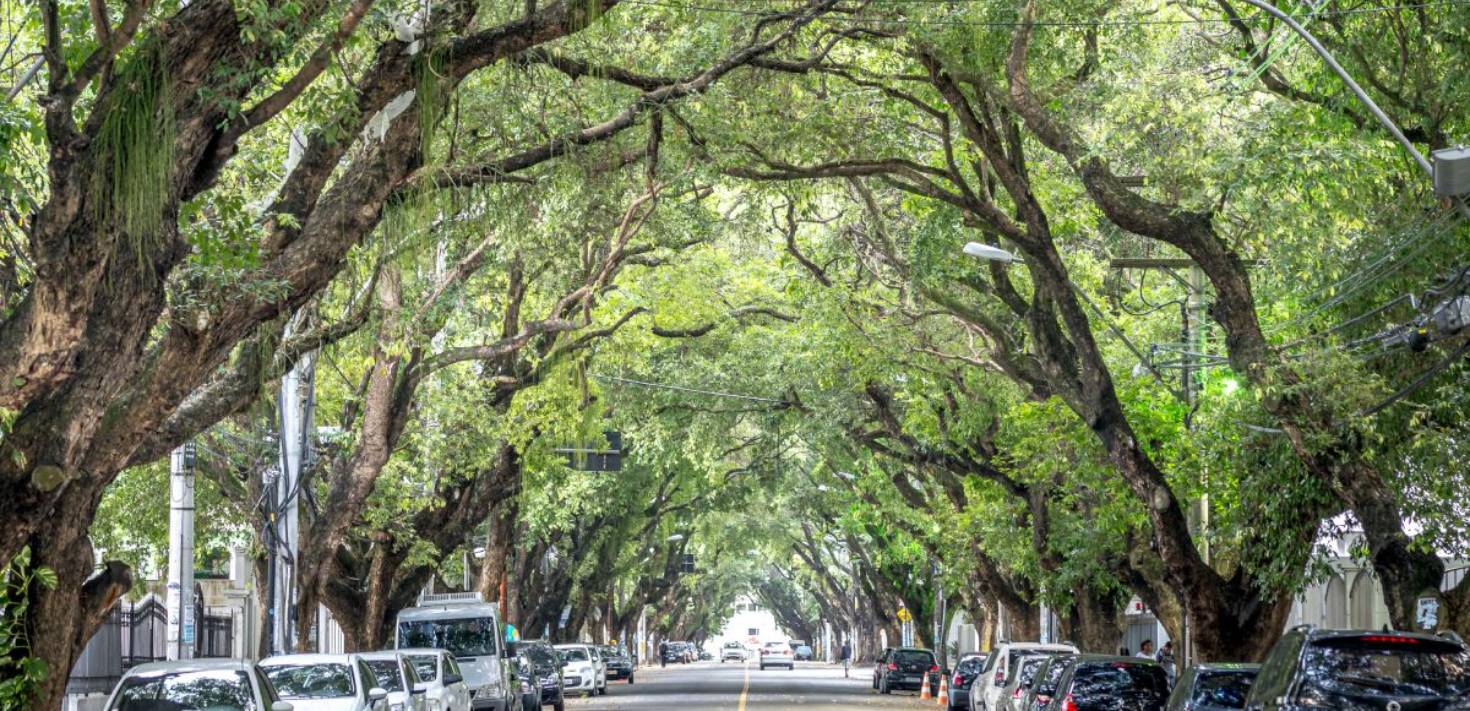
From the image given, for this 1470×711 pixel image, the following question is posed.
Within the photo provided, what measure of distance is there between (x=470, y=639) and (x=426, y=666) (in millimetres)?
6606

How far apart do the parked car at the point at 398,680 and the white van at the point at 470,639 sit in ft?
23.1

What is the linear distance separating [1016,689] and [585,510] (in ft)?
72.4

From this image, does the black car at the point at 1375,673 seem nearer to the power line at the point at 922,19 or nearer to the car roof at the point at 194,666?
the power line at the point at 922,19

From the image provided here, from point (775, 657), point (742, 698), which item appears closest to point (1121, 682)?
point (742, 698)

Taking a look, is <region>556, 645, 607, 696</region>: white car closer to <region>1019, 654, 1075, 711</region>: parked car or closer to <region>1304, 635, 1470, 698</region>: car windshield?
<region>1019, 654, 1075, 711</region>: parked car

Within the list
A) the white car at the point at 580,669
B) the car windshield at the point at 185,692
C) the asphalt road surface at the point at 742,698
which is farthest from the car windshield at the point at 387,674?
the white car at the point at 580,669

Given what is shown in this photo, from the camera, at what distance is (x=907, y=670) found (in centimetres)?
5059

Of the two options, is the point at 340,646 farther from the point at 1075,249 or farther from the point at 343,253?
the point at 343,253

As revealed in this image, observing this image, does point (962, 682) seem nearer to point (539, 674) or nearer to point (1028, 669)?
point (539, 674)

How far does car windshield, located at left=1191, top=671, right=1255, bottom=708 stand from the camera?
658 inches

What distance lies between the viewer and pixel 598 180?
19.8 meters

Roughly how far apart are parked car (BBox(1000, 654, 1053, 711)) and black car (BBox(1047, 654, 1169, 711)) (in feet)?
14.1

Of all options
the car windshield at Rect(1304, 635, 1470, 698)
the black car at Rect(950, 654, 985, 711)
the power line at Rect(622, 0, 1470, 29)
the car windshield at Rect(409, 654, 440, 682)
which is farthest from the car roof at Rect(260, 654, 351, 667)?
A: the black car at Rect(950, 654, 985, 711)

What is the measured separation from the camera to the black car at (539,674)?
113ft
